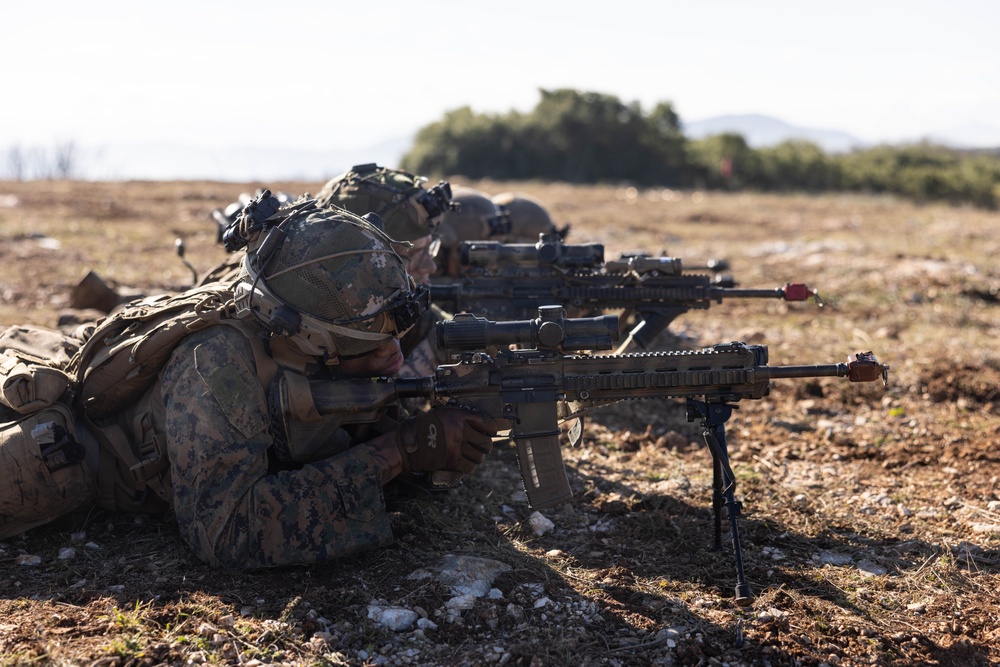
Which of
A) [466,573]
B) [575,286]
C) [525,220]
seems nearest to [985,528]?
[466,573]

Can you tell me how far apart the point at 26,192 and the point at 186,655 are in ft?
68.9

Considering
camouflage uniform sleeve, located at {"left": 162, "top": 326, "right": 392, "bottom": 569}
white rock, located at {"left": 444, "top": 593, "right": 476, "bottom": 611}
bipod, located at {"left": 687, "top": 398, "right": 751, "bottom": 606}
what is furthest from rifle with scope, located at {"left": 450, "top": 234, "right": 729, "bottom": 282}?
white rock, located at {"left": 444, "top": 593, "right": 476, "bottom": 611}

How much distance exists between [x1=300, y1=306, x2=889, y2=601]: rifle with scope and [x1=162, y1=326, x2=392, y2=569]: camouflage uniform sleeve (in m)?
0.33

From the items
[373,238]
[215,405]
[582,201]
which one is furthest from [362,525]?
[582,201]

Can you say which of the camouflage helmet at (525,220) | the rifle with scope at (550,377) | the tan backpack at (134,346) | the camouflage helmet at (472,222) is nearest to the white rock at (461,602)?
the rifle with scope at (550,377)

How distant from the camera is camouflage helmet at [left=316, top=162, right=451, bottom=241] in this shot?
591cm

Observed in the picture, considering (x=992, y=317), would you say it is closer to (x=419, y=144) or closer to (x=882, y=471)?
(x=882, y=471)

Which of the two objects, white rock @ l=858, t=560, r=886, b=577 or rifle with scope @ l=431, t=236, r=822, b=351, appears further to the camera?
rifle with scope @ l=431, t=236, r=822, b=351

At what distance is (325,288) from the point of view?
3.88m

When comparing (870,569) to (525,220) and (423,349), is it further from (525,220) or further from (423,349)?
(525,220)

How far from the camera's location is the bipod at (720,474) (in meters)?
3.96

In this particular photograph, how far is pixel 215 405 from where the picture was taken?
3.84 metres

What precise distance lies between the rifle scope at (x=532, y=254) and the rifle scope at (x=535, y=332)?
260 centimetres

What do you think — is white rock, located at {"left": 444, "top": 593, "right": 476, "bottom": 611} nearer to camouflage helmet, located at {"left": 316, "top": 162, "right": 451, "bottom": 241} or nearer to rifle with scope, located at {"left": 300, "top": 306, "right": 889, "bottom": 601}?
rifle with scope, located at {"left": 300, "top": 306, "right": 889, "bottom": 601}
